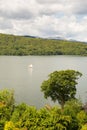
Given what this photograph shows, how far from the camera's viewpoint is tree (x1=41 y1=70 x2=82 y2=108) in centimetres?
7125

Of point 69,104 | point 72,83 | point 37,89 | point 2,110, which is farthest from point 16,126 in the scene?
point 37,89

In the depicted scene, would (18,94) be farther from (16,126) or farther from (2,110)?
(16,126)

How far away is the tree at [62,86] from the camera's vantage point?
7125 cm

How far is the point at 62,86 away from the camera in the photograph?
70.9m

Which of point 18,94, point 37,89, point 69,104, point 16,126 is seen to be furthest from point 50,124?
point 37,89

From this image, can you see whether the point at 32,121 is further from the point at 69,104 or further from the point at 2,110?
the point at 69,104

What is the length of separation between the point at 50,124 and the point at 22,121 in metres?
3.65

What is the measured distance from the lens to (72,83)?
71.3 m

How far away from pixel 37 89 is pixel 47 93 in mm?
49420

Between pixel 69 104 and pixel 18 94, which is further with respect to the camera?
pixel 18 94

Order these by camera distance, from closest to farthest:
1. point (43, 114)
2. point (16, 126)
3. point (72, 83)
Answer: point (16, 126), point (43, 114), point (72, 83)

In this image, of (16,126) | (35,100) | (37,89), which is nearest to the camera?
(16,126)

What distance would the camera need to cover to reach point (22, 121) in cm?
4356

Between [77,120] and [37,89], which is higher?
[77,120]
